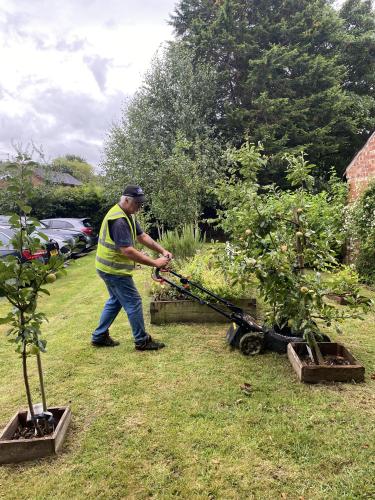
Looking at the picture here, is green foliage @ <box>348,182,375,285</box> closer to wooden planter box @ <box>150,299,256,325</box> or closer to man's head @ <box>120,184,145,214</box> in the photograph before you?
wooden planter box @ <box>150,299,256,325</box>

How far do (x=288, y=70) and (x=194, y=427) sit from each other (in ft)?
63.1

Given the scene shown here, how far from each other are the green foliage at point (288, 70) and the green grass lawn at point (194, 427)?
45.0 ft

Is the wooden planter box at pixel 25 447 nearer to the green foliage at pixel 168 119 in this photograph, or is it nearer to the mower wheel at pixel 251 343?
the mower wheel at pixel 251 343

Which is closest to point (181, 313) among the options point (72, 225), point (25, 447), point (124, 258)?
point (124, 258)

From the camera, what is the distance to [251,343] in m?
4.27

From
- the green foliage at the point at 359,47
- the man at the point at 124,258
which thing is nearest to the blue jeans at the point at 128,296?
the man at the point at 124,258

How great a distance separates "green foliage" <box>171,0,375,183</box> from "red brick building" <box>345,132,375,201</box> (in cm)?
665

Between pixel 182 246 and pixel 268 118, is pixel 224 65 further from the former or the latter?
pixel 182 246

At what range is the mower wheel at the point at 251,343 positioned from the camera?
4.25 metres

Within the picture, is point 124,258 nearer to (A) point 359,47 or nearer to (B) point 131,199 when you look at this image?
(B) point 131,199

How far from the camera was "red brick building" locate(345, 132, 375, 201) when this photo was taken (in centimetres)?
860

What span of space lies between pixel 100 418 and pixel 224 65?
65.2ft

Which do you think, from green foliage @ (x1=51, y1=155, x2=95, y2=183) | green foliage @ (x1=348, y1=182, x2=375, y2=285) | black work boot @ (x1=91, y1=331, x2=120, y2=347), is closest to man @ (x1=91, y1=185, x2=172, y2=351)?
black work boot @ (x1=91, y1=331, x2=120, y2=347)

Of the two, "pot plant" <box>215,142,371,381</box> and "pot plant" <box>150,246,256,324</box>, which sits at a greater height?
"pot plant" <box>215,142,371,381</box>
